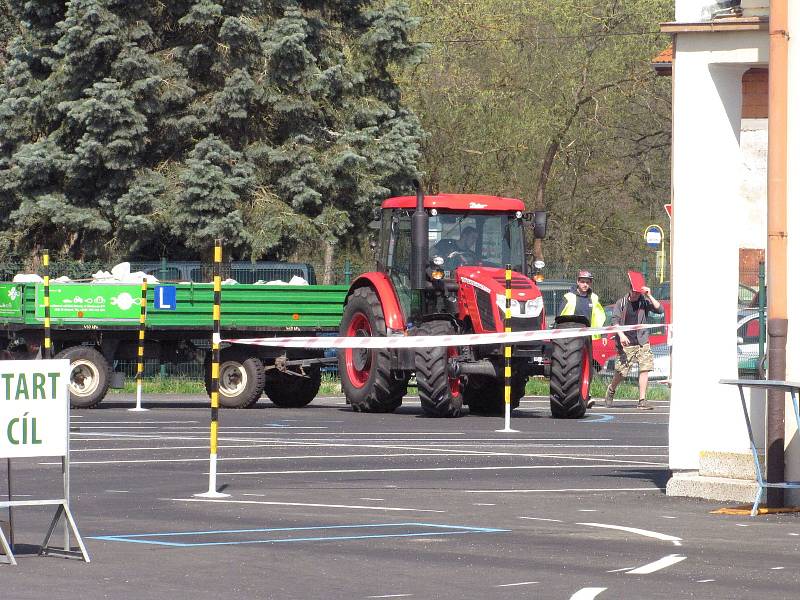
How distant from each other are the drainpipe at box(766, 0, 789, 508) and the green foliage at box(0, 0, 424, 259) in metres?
23.8

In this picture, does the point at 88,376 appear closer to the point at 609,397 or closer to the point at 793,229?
the point at 609,397

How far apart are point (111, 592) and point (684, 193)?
631 centimetres

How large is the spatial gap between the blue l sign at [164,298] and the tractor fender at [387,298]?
3.00 metres

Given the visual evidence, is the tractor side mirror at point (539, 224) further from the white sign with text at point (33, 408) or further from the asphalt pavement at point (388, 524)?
the white sign with text at point (33, 408)

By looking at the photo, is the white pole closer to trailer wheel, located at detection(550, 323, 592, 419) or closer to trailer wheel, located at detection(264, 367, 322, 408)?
trailer wheel, located at detection(550, 323, 592, 419)

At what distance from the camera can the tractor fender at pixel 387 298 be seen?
22781 mm

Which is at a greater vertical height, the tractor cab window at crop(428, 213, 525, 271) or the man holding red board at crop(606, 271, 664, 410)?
the tractor cab window at crop(428, 213, 525, 271)

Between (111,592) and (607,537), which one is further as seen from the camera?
(607,537)

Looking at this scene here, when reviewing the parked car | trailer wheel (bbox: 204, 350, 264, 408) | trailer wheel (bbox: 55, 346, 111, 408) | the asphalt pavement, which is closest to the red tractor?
trailer wheel (bbox: 204, 350, 264, 408)

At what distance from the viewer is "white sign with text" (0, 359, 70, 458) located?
9.53 m

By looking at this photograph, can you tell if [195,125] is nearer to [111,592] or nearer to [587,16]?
[587,16]

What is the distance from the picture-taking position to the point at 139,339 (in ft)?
81.4

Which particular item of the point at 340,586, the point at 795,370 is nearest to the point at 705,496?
the point at 795,370

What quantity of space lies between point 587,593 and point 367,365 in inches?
611
